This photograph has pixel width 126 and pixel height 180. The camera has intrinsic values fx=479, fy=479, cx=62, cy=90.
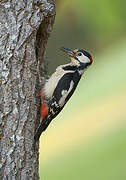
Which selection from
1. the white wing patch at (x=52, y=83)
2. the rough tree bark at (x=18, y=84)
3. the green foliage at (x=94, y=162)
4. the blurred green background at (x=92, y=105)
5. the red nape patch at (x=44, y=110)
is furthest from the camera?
the blurred green background at (x=92, y=105)

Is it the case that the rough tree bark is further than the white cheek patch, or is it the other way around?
the white cheek patch

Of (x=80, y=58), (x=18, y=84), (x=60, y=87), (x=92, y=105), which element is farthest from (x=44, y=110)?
(x=92, y=105)

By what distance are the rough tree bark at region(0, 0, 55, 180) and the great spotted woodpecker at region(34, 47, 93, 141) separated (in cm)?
27

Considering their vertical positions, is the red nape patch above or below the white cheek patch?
below

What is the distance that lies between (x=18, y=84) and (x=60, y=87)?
849 millimetres

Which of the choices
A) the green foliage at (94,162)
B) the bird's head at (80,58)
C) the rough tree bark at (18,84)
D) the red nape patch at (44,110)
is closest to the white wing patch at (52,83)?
the red nape patch at (44,110)

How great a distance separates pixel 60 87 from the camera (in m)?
4.75

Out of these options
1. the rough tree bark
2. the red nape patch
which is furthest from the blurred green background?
the rough tree bark

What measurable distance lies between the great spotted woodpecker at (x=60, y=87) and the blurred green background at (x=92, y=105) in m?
0.46

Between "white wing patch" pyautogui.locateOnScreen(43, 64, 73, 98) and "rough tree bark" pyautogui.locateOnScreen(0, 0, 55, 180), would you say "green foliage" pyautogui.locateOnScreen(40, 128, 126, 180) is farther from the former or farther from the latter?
"rough tree bark" pyautogui.locateOnScreen(0, 0, 55, 180)

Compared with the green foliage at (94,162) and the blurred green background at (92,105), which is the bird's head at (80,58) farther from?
the green foliage at (94,162)

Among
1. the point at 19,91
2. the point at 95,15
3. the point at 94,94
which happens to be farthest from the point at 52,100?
the point at 95,15

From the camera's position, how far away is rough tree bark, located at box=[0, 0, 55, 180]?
3.90m

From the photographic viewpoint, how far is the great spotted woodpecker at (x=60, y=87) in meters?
4.46
